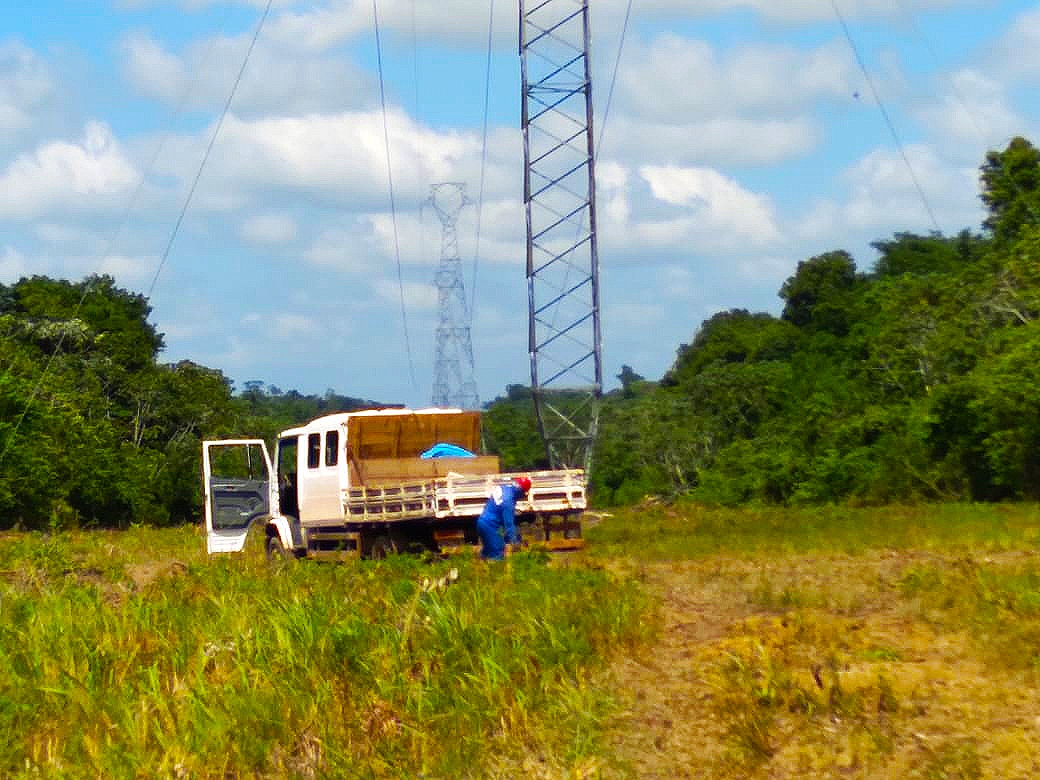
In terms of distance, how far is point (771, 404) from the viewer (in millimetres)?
73000

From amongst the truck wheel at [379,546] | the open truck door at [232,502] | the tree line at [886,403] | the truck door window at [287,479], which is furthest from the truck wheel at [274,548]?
the tree line at [886,403]

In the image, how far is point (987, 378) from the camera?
42125 mm

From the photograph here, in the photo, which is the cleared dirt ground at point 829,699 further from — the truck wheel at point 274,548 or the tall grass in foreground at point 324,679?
the truck wheel at point 274,548

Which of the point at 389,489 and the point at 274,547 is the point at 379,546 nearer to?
the point at 389,489

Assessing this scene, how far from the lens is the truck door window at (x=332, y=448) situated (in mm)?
22484

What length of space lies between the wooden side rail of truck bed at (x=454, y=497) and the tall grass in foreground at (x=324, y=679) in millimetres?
6526

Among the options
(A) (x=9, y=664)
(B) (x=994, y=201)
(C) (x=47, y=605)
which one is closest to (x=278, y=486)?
(C) (x=47, y=605)

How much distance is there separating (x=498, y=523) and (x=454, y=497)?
65.5 inches

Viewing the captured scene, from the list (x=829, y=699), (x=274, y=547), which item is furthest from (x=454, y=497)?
(x=829, y=699)

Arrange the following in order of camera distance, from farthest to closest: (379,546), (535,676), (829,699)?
(379,546), (535,676), (829,699)

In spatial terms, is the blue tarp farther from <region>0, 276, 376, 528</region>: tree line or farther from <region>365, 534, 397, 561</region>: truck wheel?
<region>0, 276, 376, 528</region>: tree line

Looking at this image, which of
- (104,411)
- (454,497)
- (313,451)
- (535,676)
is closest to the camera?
(535,676)

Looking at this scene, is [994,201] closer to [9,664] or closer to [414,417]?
[414,417]

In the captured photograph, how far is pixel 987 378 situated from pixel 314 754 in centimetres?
3520
